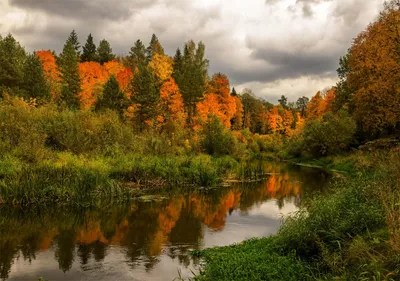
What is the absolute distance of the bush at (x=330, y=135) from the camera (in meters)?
42.0

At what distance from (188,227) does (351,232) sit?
745 cm

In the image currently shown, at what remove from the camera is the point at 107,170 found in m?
21.0

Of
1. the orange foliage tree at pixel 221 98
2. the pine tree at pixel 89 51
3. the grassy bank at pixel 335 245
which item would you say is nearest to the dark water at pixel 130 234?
the grassy bank at pixel 335 245

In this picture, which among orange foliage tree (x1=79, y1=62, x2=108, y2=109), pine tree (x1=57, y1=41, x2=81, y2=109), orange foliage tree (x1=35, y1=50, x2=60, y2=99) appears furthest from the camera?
orange foliage tree (x1=79, y1=62, x2=108, y2=109)

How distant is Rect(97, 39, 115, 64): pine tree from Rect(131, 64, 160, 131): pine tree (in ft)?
133

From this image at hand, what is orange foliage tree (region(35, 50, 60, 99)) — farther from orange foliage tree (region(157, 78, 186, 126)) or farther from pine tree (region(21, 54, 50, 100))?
orange foliage tree (region(157, 78, 186, 126))

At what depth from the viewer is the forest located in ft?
27.9

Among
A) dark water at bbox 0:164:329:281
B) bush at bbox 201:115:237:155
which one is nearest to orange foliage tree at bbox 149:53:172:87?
bush at bbox 201:115:237:155

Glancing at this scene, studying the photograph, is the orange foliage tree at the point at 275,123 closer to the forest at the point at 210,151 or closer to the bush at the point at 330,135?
the forest at the point at 210,151

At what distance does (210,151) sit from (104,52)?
53098 millimetres

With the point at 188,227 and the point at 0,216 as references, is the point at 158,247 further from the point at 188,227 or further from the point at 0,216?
the point at 0,216

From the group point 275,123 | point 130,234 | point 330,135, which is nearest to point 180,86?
point 330,135

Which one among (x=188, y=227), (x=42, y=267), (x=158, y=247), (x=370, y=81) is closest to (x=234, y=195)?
(x=188, y=227)

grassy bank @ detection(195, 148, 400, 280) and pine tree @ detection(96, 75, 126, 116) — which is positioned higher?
pine tree @ detection(96, 75, 126, 116)
